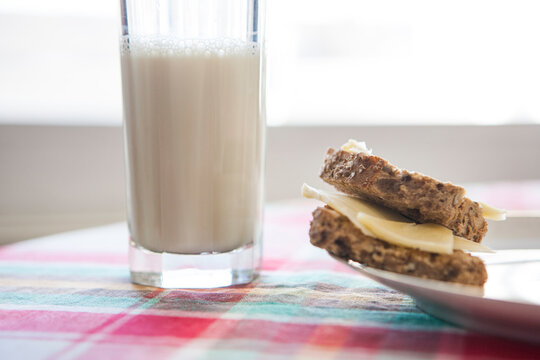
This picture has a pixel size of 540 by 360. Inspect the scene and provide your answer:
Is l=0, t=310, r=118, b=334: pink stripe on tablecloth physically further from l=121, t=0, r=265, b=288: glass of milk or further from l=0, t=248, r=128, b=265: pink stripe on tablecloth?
l=0, t=248, r=128, b=265: pink stripe on tablecloth

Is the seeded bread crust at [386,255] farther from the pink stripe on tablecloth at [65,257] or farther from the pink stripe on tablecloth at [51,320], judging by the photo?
the pink stripe on tablecloth at [65,257]

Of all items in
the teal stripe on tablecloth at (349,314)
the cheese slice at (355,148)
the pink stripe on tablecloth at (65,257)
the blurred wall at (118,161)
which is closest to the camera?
the teal stripe on tablecloth at (349,314)

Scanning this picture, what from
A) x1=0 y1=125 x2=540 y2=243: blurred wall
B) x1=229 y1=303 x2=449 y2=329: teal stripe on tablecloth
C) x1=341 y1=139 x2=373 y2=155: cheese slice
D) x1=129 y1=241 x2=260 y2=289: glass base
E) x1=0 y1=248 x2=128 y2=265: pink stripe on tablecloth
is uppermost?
x1=341 y1=139 x2=373 y2=155: cheese slice

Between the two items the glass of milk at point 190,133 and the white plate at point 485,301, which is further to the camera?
the glass of milk at point 190,133

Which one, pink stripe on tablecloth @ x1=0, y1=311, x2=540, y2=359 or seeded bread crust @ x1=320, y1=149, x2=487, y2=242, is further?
seeded bread crust @ x1=320, y1=149, x2=487, y2=242

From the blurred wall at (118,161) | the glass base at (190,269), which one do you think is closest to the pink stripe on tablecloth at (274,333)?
the glass base at (190,269)

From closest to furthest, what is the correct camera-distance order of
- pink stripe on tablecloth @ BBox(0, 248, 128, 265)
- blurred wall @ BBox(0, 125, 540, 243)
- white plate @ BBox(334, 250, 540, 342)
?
white plate @ BBox(334, 250, 540, 342) → pink stripe on tablecloth @ BBox(0, 248, 128, 265) → blurred wall @ BBox(0, 125, 540, 243)

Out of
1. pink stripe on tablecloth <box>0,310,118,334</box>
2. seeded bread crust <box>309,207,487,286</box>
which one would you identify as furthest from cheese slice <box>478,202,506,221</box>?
pink stripe on tablecloth <box>0,310,118,334</box>
